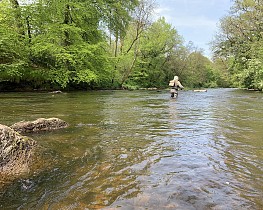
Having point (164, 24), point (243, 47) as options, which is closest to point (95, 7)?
point (243, 47)

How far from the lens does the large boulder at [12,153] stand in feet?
10.9

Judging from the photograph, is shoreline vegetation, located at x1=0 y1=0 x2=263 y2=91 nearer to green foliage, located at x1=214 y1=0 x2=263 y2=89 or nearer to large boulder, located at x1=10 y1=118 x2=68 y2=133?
green foliage, located at x1=214 y1=0 x2=263 y2=89

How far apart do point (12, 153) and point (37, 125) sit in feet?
7.66

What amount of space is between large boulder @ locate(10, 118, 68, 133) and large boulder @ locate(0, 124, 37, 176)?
6.10ft

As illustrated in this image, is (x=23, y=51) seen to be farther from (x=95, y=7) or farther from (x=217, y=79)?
(x=217, y=79)

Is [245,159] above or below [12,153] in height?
below

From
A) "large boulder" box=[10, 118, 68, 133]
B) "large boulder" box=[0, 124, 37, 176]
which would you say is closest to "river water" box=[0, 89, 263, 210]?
"large boulder" box=[0, 124, 37, 176]

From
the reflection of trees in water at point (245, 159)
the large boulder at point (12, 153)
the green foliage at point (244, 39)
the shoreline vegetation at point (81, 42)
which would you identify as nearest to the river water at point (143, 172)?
the reflection of trees in water at point (245, 159)

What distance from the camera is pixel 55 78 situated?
21.8 metres

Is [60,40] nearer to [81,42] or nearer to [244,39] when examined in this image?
[81,42]

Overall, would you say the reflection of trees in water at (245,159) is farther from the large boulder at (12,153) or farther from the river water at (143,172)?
the large boulder at (12,153)

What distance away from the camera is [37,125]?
5.79 metres

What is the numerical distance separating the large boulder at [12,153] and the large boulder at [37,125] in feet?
6.10

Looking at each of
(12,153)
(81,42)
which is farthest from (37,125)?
(81,42)
